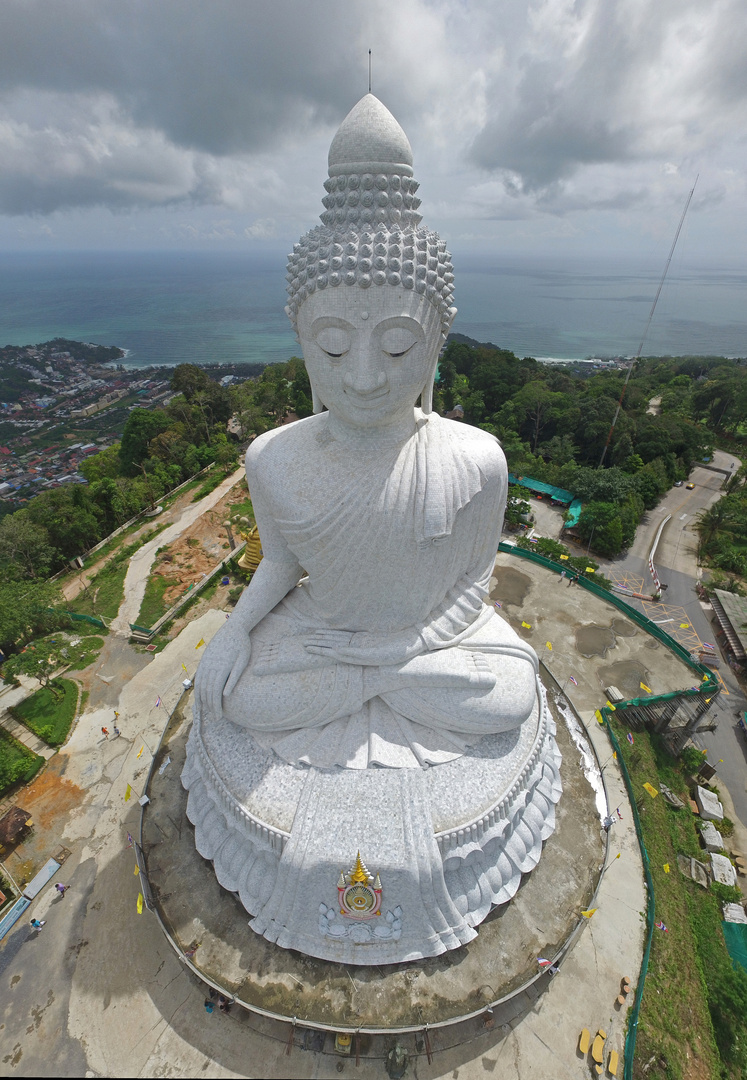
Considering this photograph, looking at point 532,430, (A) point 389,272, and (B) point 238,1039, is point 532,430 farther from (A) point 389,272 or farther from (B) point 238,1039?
(B) point 238,1039

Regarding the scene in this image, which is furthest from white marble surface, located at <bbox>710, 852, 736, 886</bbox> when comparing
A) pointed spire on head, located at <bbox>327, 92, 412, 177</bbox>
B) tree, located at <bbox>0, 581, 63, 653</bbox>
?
tree, located at <bbox>0, 581, 63, 653</bbox>

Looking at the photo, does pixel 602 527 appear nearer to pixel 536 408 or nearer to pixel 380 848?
pixel 536 408

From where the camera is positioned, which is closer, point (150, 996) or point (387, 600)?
point (387, 600)

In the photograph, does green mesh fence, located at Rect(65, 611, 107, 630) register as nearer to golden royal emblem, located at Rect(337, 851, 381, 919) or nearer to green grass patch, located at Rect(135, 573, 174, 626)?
green grass patch, located at Rect(135, 573, 174, 626)

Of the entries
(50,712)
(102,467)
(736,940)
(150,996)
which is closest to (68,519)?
(50,712)

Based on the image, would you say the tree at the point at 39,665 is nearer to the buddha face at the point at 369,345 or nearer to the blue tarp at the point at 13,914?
the blue tarp at the point at 13,914

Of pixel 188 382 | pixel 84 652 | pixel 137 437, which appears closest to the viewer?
pixel 84 652

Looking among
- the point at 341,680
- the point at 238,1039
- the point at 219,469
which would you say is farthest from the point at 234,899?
the point at 219,469
